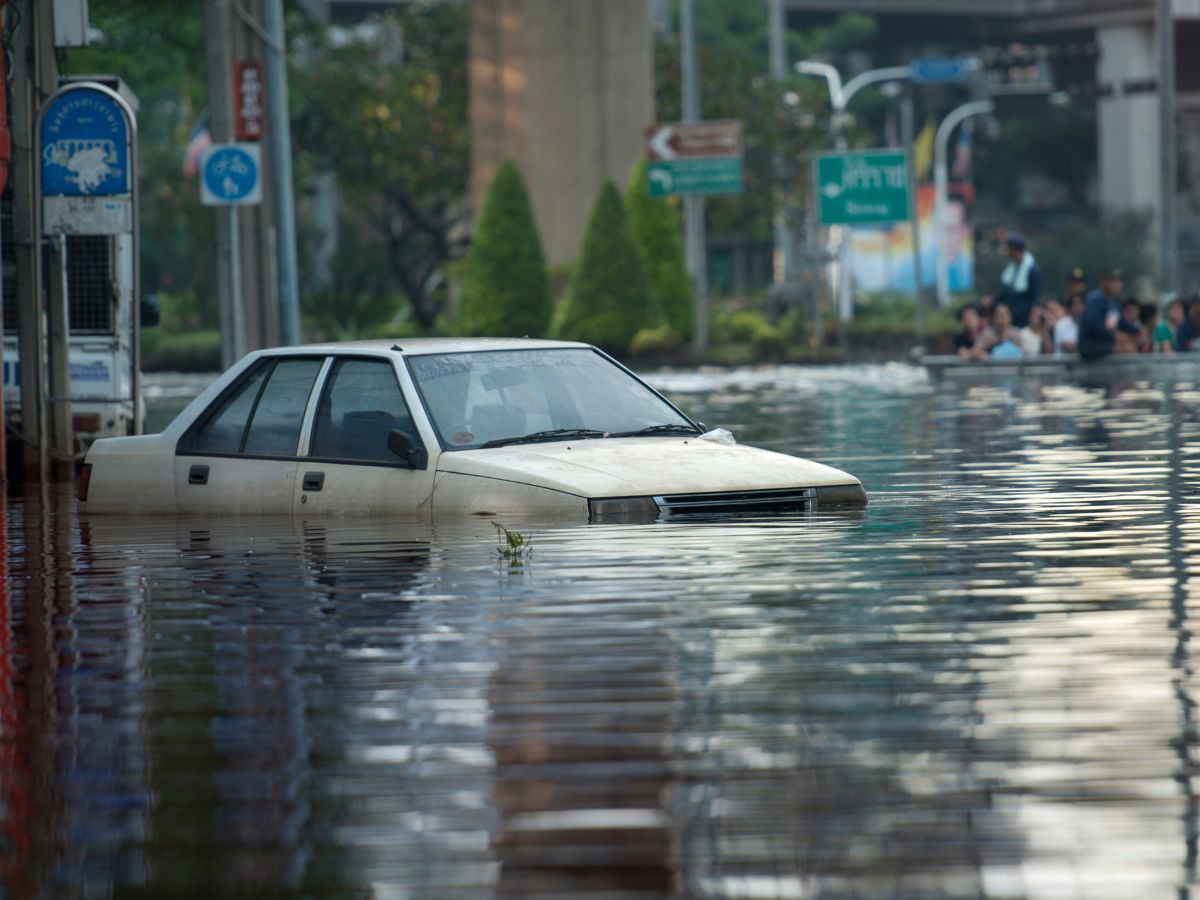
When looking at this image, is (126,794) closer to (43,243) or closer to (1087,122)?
(43,243)

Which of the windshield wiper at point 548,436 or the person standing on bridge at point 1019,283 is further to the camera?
the person standing on bridge at point 1019,283

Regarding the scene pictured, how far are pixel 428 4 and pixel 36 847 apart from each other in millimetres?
60077

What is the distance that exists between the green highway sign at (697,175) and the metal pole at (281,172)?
19.9 m

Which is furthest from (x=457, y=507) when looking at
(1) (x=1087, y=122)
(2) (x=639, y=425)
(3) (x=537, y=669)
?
(1) (x=1087, y=122)

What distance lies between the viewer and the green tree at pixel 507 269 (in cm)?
5188

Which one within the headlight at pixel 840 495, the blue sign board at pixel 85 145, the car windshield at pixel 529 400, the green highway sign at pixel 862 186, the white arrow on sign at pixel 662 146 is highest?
the white arrow on sign at pixel 662 146

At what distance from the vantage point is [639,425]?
1306cm

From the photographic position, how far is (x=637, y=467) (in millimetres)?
12133

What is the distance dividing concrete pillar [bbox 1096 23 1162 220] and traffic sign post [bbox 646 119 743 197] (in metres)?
29.5

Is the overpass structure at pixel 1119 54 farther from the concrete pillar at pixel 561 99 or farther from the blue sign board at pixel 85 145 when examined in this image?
the blue sign board at pixel 85 145

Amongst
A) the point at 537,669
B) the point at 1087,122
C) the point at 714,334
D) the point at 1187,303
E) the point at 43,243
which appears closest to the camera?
the point at 537,669

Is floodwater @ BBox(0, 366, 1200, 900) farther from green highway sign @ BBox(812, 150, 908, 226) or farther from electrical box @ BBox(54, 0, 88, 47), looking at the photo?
green highway sign @ BBox(812, 150, 908, 226)

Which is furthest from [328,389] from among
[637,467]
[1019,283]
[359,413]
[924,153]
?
[924,153]

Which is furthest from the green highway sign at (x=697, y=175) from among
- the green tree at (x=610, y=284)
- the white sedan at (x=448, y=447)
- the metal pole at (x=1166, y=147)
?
the white sedan at (x=448, y=447)
